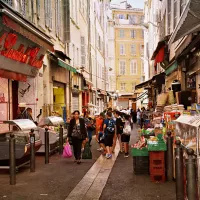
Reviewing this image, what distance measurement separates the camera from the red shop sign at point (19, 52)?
13027mm

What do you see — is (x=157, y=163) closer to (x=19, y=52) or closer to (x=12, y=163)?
(x=12, y=163)

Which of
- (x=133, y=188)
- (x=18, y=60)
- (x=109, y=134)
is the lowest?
(x=133, y=188)

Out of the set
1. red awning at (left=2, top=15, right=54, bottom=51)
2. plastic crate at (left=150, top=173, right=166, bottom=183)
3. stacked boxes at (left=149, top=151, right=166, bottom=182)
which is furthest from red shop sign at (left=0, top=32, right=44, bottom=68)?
plastic crate at (left=150, top=173, right=166, bottom=183)

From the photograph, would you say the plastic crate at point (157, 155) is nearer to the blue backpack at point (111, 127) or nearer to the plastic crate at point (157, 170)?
the plastic crate at point (157, 170)

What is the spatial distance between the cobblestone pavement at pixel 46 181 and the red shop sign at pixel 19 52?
13.4 ft

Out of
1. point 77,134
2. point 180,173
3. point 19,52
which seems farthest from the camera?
point 19,52

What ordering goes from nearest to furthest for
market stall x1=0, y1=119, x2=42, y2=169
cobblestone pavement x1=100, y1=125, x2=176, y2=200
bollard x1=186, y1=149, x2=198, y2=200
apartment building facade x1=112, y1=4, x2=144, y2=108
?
1. bollard x1=186, y1=149, x2=198, y2=200
2. cobblestone pavement x1=100, y1=125, x2=176, y2=200
3. market stall x1=0, y1=119, x2=42, y2=169
4. apartment building facade x1=112, y1=4, x2=144, y2=108

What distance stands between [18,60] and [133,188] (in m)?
8.56

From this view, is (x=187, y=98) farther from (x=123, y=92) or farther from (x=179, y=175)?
(x=123, y=92)

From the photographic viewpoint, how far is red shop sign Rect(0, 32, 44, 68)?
13027mm

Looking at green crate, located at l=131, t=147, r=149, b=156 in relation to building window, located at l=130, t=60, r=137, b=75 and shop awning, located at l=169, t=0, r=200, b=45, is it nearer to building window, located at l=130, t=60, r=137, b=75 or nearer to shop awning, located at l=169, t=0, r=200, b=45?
shop awning, located at l=169, t=0, r=200, b=45

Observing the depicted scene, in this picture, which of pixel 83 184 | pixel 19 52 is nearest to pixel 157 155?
pixel 83 184

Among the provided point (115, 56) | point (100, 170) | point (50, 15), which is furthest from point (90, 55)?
point (115, 56)

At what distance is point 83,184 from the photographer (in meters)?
8.41
